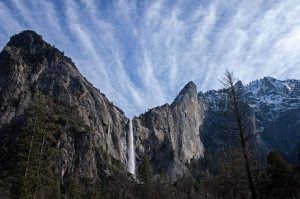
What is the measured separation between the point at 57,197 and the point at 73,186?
4.67 metres

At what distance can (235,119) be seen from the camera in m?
40.5

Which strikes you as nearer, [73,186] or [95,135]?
[73,186]

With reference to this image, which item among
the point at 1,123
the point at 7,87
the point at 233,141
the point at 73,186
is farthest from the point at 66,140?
the point at 233,141

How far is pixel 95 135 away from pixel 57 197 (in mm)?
88170

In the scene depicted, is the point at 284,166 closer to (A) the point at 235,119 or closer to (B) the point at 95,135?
(A) the point at 235,119

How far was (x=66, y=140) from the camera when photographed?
16188cm

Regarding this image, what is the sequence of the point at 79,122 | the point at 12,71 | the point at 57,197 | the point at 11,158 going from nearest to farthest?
the point at 57,197
the point at 11,158
the point at 79,122
the point at 12,71

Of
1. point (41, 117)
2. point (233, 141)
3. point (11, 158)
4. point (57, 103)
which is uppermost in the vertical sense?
point (57, 103)

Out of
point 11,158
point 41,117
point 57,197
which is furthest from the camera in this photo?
point 11,158

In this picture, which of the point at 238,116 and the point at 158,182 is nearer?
the point at 238,116

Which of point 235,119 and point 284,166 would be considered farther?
point 284,166

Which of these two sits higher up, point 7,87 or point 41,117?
point 7,87

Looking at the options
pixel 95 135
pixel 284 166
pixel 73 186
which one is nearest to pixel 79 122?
pixel 95 135

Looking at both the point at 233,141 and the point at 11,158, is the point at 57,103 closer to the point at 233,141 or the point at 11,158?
the point at 11,158
